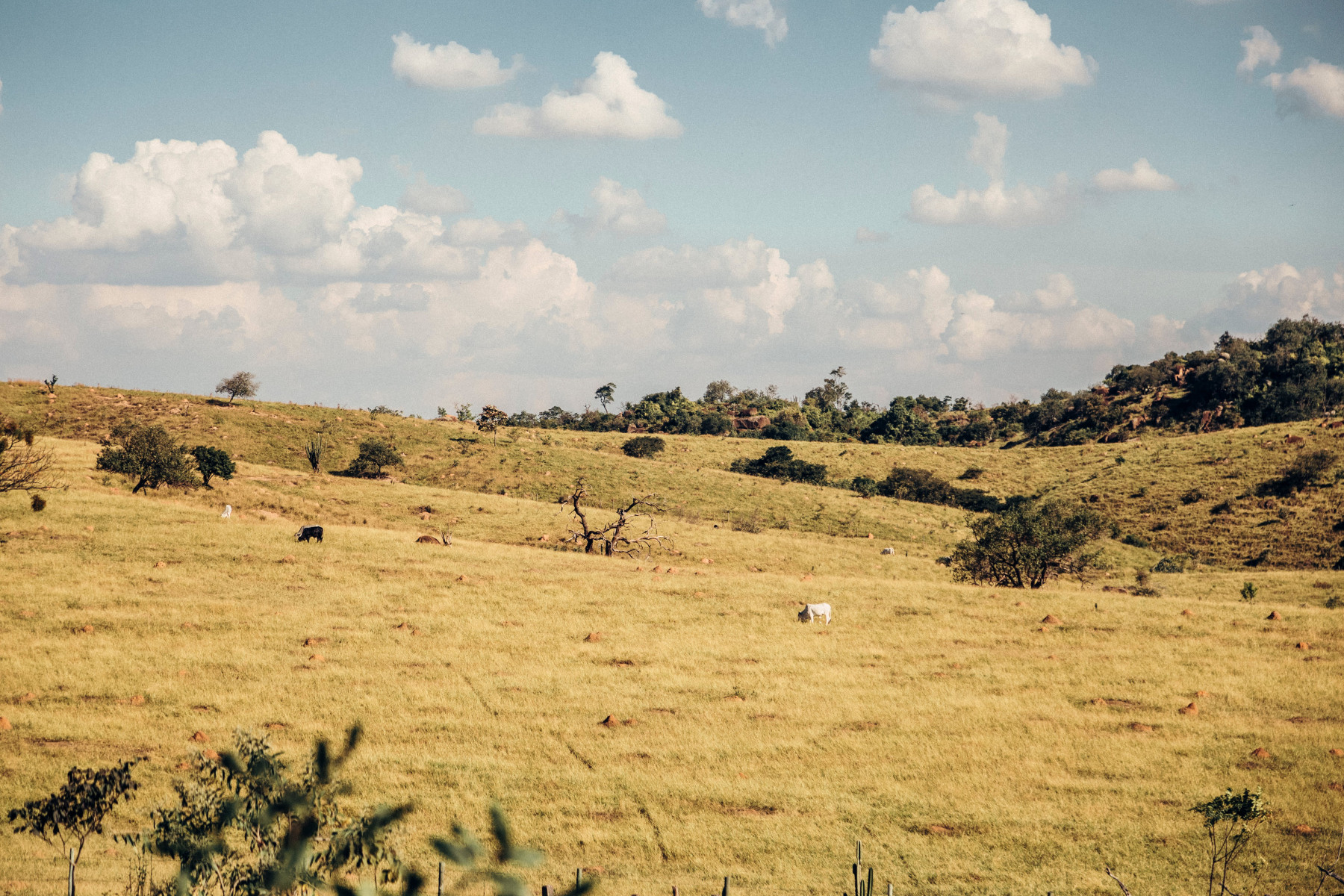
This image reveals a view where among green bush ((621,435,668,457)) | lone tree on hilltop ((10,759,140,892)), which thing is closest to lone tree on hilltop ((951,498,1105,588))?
lone tree on hilltop ((10,759,140,892))

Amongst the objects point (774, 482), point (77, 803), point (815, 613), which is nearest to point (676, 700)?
point (815, 613)

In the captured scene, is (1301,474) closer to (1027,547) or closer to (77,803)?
(1027,547)

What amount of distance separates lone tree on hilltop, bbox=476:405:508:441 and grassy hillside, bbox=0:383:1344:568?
1977mm

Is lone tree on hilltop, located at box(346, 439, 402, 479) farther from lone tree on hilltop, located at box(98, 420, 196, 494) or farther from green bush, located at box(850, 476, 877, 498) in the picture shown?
green bush, located at box(850, 476, 877, 498)

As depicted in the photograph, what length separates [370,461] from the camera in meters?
72.2

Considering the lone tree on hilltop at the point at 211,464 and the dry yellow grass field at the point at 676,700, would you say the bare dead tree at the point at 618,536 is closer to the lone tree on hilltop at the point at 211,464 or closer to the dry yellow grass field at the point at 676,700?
the dry yellow grass field at the point at 676,700

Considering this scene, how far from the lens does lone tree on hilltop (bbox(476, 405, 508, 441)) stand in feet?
313

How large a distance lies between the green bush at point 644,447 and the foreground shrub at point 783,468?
850 cm

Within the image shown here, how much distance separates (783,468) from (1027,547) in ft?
159

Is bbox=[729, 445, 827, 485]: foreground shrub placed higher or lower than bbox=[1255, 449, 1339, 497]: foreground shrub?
lower

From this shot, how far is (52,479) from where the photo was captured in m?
44.9

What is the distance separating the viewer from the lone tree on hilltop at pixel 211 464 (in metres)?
55.1

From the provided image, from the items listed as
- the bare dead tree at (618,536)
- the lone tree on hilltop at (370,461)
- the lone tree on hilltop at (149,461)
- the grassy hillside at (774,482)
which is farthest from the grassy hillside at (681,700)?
the lone tree on hilltop at (370,461)

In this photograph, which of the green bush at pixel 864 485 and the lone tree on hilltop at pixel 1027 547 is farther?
the green bush at pixel 864 485
